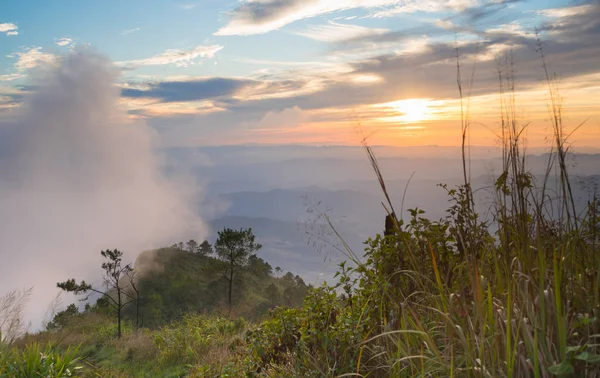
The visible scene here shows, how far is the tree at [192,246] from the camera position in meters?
38.2

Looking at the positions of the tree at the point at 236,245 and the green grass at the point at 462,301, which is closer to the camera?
the green grass at the point at 462,301

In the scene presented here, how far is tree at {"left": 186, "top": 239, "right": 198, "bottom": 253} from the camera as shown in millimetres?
38222

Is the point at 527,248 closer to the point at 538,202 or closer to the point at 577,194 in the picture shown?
the point at 538,202

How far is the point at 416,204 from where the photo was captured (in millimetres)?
4125

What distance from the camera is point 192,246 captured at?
126 feet

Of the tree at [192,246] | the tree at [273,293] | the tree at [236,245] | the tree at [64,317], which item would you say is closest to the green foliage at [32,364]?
the tree at [64,317]

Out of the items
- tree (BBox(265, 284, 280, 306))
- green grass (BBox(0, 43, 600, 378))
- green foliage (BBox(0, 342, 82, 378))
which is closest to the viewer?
green grass (BBox(0, 43, 600, 378))

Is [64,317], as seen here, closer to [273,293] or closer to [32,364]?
[273,293]

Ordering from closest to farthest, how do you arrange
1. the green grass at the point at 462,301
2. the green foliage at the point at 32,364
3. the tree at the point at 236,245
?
the green grass at the point at 462,301 → the green foliage at the point at 32,364 → the tree at the point at 236,245

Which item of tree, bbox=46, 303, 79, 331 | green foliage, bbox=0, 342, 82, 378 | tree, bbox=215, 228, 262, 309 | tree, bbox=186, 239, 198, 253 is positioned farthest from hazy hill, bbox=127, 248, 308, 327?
green foliage, bbox=0, 342, 82, 378

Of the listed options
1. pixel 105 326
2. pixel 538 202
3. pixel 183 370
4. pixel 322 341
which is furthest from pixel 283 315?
pixel 105 326

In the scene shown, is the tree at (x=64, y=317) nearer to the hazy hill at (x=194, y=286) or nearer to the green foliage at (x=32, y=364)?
the hazy hill at (x=194, y=286)

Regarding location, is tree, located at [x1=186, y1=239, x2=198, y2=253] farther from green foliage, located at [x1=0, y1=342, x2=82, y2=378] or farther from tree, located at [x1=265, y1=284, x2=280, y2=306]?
green foliage, located at [x1=0, y1=342, x2=82, y2=378]

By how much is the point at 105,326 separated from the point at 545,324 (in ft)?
54.8
